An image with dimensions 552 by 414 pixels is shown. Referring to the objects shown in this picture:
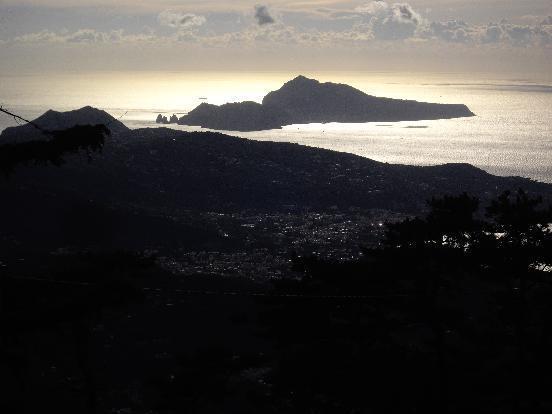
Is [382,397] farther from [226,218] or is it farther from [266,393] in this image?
[226,218]

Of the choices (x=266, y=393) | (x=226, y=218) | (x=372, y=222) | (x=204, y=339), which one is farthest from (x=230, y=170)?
(x=266, y=393)

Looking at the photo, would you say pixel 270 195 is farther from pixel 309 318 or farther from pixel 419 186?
pixel 309 318

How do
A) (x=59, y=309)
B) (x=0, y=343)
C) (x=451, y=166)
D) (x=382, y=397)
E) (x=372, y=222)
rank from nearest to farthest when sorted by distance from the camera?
(x=0, y=343) < (x=59, y=309) < (x=382, y=397) < (x=372, y=222) < (x=451, y=166)

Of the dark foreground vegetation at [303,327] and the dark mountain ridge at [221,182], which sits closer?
the dark foreground vegetation at [303,327]

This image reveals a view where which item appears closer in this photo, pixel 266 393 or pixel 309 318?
pixel 309 318

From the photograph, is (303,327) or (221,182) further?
(221,182)

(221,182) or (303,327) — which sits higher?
(303,327)

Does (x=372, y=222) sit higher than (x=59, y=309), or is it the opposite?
(x=59, y=309)

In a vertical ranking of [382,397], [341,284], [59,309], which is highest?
[59,309]

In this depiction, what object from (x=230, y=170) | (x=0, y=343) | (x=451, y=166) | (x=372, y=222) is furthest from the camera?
(x=451, y=166)

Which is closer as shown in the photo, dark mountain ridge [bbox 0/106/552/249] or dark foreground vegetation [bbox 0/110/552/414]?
dark foreground vegetation [bbox 0/110/552/414]
